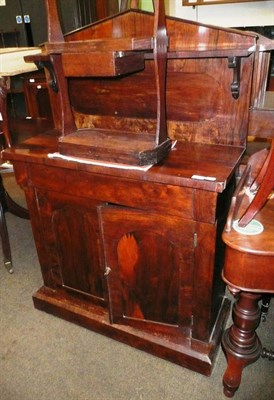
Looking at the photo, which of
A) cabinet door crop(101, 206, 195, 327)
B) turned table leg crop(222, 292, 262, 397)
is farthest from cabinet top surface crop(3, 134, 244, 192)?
turned table leg crop(222, 292, 262, 397)

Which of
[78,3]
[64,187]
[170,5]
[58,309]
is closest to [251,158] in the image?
[64,187]

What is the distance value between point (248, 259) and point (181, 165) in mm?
374

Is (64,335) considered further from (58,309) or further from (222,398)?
(222,398)

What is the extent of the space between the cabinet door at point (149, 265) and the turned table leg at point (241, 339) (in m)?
0.18

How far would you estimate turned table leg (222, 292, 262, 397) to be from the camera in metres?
1.11

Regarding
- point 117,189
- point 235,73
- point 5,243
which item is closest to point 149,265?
point 117,189

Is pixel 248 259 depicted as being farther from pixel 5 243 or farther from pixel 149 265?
pixel 5 243

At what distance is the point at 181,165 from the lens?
43.3 inches

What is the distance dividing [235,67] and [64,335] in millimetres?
1354

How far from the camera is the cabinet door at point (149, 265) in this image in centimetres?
116

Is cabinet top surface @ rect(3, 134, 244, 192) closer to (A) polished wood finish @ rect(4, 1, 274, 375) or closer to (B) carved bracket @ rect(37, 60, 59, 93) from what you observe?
(A) polished wood finish @ rect(4, 1, 274, 375)

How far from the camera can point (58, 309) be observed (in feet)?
5.31

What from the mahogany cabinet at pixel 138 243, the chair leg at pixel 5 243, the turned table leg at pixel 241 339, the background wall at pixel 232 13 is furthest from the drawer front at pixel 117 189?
the background wall at pixel 232 13

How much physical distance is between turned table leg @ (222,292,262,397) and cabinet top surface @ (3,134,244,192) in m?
0.40
